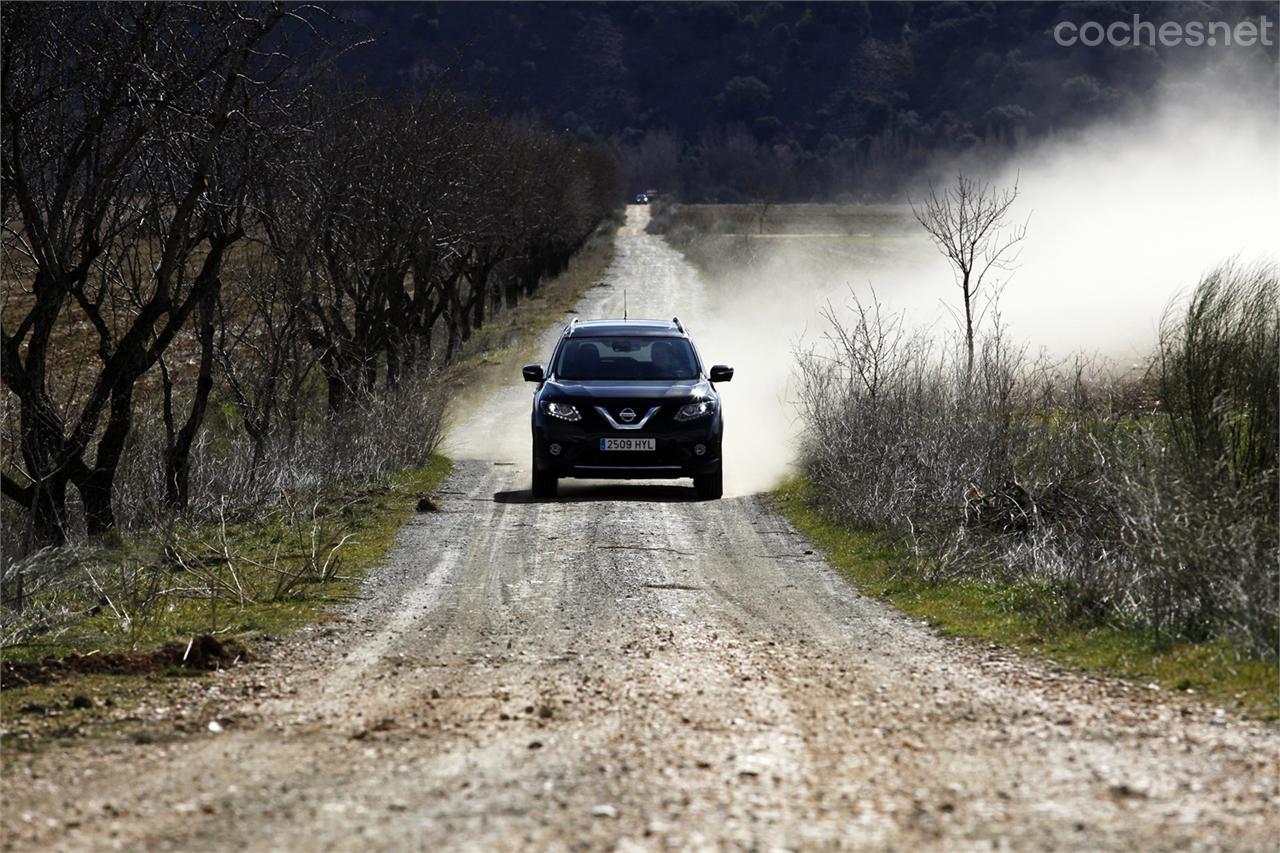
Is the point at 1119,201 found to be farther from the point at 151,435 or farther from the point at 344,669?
the point at 344,669

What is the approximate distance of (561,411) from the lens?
17.8 m

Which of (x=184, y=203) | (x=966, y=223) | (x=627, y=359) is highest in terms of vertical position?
(x=966, y=223)

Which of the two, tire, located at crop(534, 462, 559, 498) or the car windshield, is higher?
the car windshield

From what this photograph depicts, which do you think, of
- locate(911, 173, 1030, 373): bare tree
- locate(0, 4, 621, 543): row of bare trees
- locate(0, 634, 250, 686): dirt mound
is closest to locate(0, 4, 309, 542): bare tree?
locate(0, 4, 621, 543): row of bare trees

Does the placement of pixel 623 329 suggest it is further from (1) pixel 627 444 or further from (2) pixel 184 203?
(2) pixel 184 203

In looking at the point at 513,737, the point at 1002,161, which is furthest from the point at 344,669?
the point at 1002,161

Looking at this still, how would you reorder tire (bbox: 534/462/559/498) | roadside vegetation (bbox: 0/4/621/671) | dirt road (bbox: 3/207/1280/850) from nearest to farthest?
dirt road (bbox: 3/207/1280/850)
roadside vegetation (bbox: 0/4/621/671)
tire (bbox: 534/462/559/498)

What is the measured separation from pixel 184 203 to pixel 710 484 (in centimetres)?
663

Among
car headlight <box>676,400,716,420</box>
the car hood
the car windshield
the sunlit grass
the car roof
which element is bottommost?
the sunlit grass

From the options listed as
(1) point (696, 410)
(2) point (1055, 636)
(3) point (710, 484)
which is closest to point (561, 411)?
(1) point (696, 410)

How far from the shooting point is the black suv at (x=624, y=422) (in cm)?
1777

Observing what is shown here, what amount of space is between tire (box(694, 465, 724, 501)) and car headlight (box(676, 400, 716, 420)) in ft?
2.83

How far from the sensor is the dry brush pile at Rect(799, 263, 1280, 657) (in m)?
9.92

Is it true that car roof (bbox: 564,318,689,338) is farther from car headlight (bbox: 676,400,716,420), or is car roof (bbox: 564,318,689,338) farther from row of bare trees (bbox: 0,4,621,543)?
row of bare trees (bbox: 0,4,621,543)
